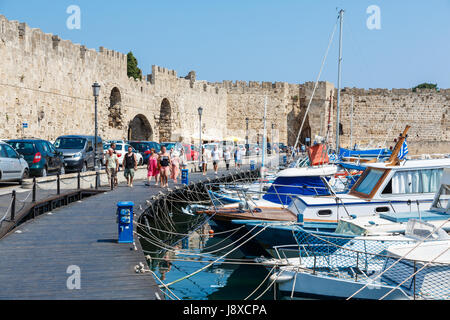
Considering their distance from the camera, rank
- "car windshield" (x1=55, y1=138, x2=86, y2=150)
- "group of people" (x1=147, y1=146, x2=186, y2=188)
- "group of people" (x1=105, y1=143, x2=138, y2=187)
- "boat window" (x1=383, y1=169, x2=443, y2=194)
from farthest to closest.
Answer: "car windshield" (x1=55, y1=138, x2=86, y2=150), "group of people" (x1=147, y1=146, x2=186, y2=188), "group of people" (x1=105, y1=143, x2=138, y2=187), "boat window" (x1=383, y1=169, x2=443, y2=194)

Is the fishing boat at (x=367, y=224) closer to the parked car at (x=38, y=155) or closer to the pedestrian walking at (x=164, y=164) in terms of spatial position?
the pedestrian walking at (x=164, y=164)

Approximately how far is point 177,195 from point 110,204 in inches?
219

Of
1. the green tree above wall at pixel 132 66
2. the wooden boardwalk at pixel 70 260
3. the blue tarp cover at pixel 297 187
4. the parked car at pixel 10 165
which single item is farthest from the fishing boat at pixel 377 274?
the green tree above wall at pixel 132 66

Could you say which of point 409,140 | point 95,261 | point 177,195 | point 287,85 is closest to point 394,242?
point 95,261

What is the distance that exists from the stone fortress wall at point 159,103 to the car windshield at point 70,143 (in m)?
2.11

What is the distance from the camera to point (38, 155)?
1641 cm

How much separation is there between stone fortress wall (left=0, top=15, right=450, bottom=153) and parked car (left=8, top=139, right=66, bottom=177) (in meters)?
3.81

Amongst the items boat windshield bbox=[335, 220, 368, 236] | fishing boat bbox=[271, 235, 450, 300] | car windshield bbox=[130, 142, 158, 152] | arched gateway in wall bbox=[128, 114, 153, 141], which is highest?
arched gateway in wall bbox=[128, 114, 153, 141]

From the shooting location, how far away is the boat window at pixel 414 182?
38.3 feet

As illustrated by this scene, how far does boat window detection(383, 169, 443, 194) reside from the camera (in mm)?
11680

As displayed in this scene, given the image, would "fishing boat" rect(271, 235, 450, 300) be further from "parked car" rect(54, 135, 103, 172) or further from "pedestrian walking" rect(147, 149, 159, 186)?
"parked car" rect(54, 135, 103, 172)

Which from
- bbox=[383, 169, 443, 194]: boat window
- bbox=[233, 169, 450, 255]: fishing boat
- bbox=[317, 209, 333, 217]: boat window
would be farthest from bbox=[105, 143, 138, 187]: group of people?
bbox=[383, 169, 443, 194]: boat window

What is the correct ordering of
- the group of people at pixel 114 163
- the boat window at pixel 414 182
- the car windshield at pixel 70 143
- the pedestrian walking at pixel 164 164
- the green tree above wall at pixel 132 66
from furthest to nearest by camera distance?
the green tree above wall at pixel 132 66
the car windshield at pixel 70 143
the pedestrian walking at pixel 164 164
the group of people at pixel 114 163
the boat window at pixel 414 182
